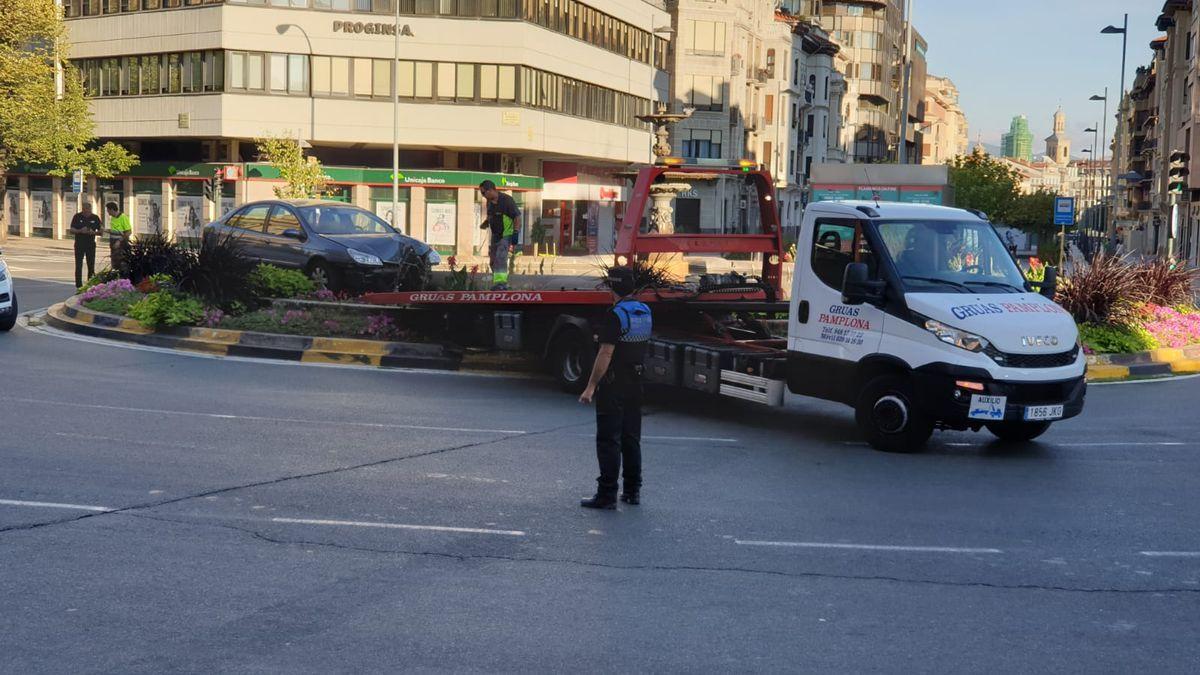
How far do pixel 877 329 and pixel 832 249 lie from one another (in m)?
0.98

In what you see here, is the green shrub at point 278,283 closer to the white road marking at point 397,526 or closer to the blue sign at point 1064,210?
the white road marking at point 397,526

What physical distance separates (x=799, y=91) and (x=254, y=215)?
265ft

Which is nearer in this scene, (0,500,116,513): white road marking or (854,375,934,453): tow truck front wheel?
(0,500,116,513): white road marking

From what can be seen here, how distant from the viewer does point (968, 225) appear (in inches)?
502

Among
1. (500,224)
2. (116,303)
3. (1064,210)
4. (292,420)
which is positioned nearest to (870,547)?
(292,420)

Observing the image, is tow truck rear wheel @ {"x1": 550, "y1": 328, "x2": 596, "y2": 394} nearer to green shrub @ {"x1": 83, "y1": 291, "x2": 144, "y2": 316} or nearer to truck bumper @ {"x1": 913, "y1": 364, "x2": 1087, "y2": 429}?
truck bumper @ {"x1": 913, "y1": 364, "x2": 1087, "y2": 429}

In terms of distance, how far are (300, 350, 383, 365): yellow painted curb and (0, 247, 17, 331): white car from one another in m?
5.01

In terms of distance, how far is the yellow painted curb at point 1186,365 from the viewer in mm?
19517

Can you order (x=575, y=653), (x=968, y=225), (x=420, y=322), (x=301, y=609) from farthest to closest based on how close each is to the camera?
(x=420, y=322) → (x=968, y=225) → (x=301, y=609) → (x=575, y=653)

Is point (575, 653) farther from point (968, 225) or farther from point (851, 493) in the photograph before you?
point (968, 225)

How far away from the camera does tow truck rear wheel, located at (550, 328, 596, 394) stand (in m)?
14.5

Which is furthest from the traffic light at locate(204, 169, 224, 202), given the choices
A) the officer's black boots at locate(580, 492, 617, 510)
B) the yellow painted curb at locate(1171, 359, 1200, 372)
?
the officer's black boots at locate(580, 492, 617, 510)

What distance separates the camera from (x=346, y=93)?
187 feet

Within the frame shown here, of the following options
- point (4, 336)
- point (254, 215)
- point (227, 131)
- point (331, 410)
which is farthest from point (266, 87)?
point (331, 410)
